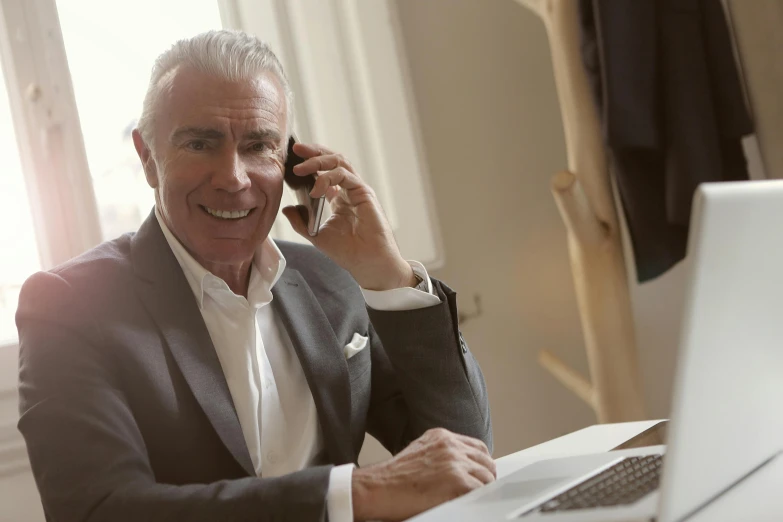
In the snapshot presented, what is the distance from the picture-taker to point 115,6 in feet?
7.48

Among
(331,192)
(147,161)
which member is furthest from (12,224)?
(331,192)

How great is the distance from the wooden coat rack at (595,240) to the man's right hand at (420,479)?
1.20 metres

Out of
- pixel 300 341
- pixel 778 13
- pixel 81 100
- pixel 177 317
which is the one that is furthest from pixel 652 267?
pixel 81 100

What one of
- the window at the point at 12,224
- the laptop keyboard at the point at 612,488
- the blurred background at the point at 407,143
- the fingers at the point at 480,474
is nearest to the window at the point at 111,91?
the blurred background at the point at 407,143

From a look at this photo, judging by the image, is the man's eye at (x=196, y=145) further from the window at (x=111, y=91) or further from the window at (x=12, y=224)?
the window at (x=12, y=224)

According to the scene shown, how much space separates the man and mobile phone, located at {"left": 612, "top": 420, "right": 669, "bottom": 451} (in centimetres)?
23

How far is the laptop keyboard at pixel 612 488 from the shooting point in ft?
2.64

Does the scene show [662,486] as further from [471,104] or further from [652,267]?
[471,104]

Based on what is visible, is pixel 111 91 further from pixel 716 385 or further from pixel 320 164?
pixel 716 385

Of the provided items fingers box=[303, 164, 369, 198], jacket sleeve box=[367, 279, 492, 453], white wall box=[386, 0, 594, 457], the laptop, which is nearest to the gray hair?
fingers box=[303, 164, 369, 198]

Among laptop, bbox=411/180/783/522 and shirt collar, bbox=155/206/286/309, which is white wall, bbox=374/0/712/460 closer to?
shirt collar, bbox=155/206/286/309

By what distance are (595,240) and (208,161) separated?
3.71 feet

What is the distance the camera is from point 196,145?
1485 millimetres

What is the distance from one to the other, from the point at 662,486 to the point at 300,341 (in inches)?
36.1
